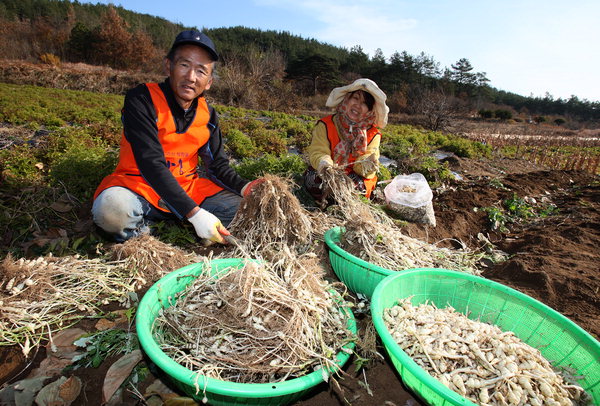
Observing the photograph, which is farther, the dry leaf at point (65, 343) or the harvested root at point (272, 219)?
the harvested root at point (272, 219)

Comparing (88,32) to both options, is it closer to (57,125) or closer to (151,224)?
(57,125)

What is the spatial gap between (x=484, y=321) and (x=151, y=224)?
2605 mm

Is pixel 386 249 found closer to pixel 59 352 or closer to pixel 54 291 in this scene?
pixel 59 352

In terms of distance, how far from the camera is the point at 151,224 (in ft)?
9.30

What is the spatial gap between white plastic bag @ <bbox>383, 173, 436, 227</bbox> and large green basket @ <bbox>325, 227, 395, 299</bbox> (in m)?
1.10

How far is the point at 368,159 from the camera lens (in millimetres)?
3170

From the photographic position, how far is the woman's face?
3229 millimetres

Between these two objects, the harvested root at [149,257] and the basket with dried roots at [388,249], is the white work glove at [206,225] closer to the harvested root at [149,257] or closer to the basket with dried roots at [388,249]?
the harvested root at [149,257]

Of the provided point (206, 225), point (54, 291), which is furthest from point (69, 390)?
point (206, 225)

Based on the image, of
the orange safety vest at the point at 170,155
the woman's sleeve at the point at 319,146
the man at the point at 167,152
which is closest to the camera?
the man at the point at 167,152

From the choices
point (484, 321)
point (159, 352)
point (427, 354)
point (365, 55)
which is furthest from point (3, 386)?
point (365, 55)

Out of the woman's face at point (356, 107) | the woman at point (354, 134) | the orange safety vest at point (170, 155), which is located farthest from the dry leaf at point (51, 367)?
the woman's face at point (356, 107)

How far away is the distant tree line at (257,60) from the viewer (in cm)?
2867

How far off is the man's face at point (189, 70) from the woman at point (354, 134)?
1258mm
